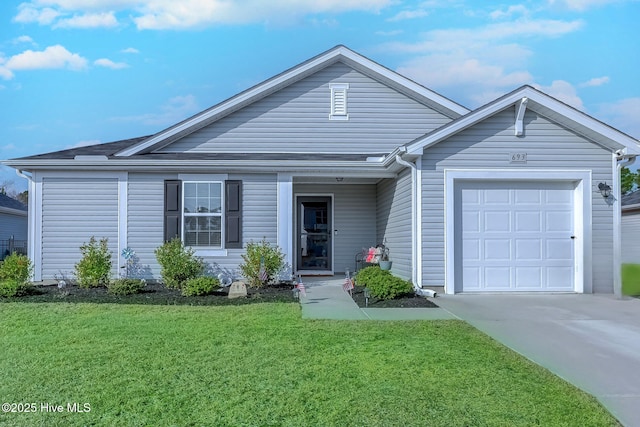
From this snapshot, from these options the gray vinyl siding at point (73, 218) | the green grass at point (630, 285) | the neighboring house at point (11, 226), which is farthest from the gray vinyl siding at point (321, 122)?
the neighboring house at point (11, 226)

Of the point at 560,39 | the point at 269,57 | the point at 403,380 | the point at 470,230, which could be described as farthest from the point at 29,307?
the point at 560,39

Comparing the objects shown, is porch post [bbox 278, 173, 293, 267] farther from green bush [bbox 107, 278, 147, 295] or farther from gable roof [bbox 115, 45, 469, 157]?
green bush [bbox 107, 278, 147, 295]

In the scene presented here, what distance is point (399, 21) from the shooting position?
49.9 ft

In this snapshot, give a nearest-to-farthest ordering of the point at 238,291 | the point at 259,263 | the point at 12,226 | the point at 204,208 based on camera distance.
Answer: the point at 238,291 → the point at 259,263 → the point at 204,208 → the point at 12,226

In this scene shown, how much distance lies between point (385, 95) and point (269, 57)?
6942mm

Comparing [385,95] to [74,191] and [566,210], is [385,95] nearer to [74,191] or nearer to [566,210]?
[566,210]

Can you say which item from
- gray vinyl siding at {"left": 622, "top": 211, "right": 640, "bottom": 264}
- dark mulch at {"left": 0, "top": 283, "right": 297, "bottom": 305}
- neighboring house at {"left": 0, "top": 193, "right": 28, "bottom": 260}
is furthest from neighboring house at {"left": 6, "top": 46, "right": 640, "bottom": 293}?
neighboring house at {"left": 0, "top": 193, "right": 28, "bottom": 260}

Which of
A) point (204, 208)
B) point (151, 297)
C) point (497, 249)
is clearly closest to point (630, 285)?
point (497, 249)

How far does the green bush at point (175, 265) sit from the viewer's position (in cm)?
917

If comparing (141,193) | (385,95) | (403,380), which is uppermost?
(385,95)

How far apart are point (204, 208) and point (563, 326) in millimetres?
7100

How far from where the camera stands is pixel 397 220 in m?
10.2

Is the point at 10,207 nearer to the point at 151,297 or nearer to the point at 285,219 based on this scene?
the point at 151,297

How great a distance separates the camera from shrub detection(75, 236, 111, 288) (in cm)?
913
